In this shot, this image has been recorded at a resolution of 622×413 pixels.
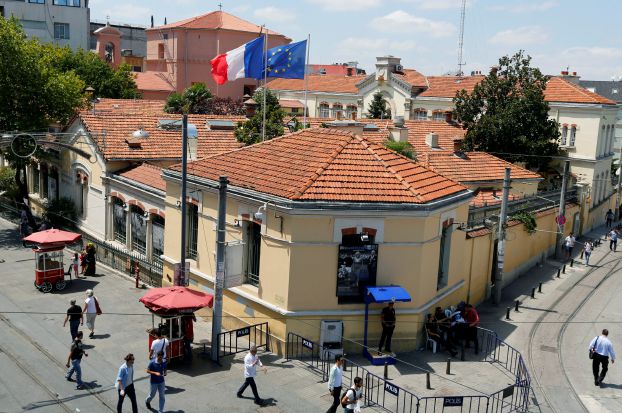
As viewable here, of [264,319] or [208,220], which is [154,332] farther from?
[208,220]

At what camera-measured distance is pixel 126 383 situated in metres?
14.3

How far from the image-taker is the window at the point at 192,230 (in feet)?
71.8

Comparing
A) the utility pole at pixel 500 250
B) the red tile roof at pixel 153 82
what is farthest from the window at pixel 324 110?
the utility pole at pixel 500 250

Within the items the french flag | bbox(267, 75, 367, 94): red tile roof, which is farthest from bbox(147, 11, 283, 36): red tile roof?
the french flag

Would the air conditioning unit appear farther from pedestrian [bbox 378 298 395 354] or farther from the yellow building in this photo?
pedestrian [bbox 378 298 395 354]

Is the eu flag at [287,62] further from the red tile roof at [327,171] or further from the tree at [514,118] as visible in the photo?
the tree at [514,118]

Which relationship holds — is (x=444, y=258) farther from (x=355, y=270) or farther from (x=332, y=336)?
(x=332, y=336)

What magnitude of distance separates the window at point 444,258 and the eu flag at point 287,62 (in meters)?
8.83

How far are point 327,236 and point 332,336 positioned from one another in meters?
2.97

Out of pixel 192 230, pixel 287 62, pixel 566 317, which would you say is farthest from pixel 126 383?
pixel 566 317

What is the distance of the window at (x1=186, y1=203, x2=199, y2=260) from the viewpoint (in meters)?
21.9

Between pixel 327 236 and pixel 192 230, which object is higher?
pixel 327 236

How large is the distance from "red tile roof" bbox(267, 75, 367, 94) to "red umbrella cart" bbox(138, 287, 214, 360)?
48820 mm

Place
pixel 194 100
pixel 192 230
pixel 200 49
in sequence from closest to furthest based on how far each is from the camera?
pixel 192 230
pixel 194 100
pixel 200 49
